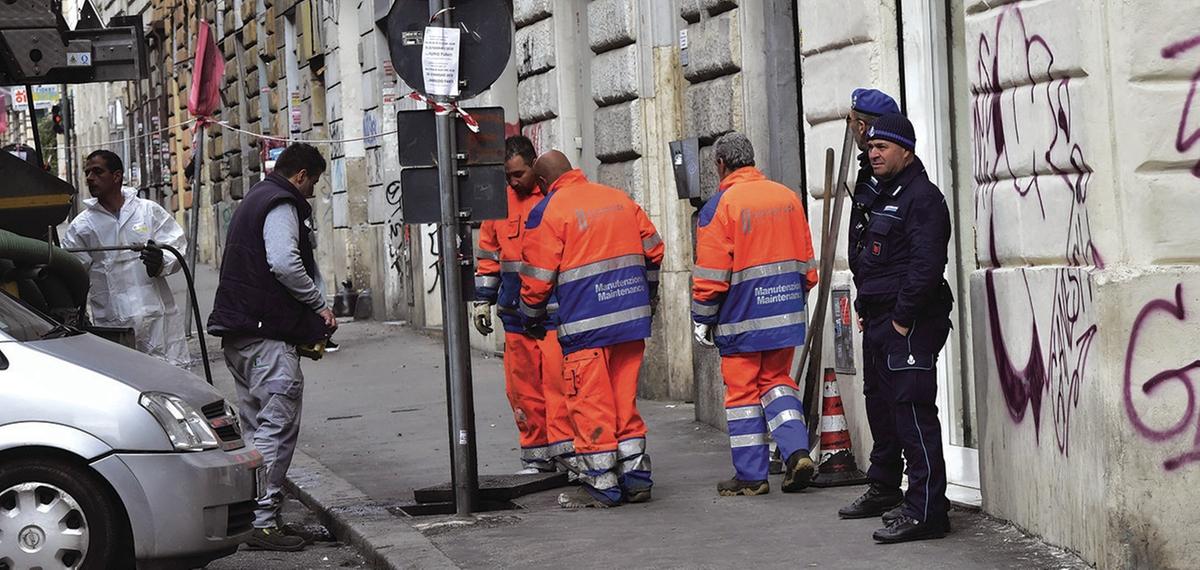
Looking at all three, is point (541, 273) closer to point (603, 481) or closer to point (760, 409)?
point (603, 481)

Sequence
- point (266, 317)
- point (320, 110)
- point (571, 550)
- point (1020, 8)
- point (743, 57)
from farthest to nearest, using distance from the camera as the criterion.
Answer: point (320, 110), point (743, 57), point (266, 317), point (571, 550), point (1020, 8)

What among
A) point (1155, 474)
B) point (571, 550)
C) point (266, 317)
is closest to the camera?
point (1155, 474)

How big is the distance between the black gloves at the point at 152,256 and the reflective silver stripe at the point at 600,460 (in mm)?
2606

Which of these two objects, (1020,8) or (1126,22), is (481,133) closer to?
(1020,8)

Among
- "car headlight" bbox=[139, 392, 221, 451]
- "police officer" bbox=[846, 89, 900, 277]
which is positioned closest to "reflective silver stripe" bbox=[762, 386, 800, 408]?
"police officer" bbox=[846, 89, 900, 277]

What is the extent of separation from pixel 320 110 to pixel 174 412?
18.6 metres

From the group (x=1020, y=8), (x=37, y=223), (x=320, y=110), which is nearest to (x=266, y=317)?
(x=37, y=223)

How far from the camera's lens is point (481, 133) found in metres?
8.48

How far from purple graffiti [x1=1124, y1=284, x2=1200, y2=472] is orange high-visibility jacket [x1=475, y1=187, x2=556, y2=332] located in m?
4.01

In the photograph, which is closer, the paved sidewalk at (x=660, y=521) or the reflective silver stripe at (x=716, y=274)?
the paved sidewalk at (x=660, y=521)

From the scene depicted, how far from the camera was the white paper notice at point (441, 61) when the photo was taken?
325 inches

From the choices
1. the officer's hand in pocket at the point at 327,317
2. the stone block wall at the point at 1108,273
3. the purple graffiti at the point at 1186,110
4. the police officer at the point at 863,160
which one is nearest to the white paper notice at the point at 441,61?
the officer's hand in pocket at the point at 327,317

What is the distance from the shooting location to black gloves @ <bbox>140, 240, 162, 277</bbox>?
966cm

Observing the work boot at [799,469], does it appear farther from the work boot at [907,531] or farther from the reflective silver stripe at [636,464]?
the work boot at [907,531]
